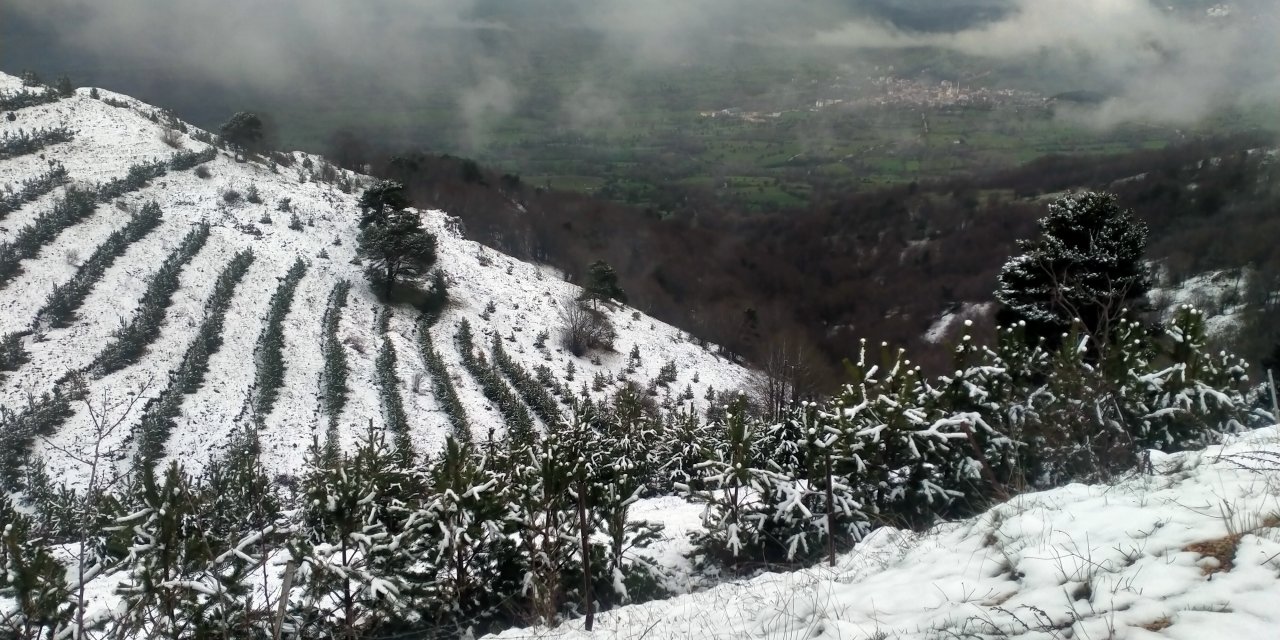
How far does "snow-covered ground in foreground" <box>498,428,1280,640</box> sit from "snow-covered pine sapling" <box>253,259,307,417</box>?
624 inches

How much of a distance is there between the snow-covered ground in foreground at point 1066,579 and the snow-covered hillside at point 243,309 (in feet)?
35.7

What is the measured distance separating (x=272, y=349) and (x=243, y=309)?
3137 millimetres

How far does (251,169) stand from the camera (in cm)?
3278

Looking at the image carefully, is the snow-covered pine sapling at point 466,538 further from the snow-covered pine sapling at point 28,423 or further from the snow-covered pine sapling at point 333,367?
the snow-covered pine sapling at point 28,423

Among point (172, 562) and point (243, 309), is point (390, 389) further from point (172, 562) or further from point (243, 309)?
point (172, 562)

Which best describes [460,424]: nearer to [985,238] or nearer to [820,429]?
[820,429]

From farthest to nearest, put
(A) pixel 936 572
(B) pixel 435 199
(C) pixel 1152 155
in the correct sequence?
(C) pixel 1152 155 < (B) pixel 435 199 < (A) pixel 936 572

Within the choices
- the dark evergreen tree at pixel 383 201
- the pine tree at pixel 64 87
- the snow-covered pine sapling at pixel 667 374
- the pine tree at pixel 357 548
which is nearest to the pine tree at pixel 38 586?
the pine tree at pixel 357 548

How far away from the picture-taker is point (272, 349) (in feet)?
66.6

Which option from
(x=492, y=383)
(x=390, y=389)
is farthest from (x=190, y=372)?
(x=492, y=383)

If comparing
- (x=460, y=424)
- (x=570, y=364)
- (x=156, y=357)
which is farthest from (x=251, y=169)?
(x=460, y=424)

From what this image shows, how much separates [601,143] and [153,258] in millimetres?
65584

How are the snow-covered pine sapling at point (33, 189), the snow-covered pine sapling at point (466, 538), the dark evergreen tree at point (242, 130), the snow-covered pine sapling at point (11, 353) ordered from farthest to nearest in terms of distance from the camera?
1. the dark evergreen tree at point (242, 130)
2. the snow-covered pine sapling at point (33, 189)
3. the snow-covered pine sapling at point (11, 353)
4. the snow-covered pine sapling at point (466, 538)

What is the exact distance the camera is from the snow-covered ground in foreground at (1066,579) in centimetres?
245
